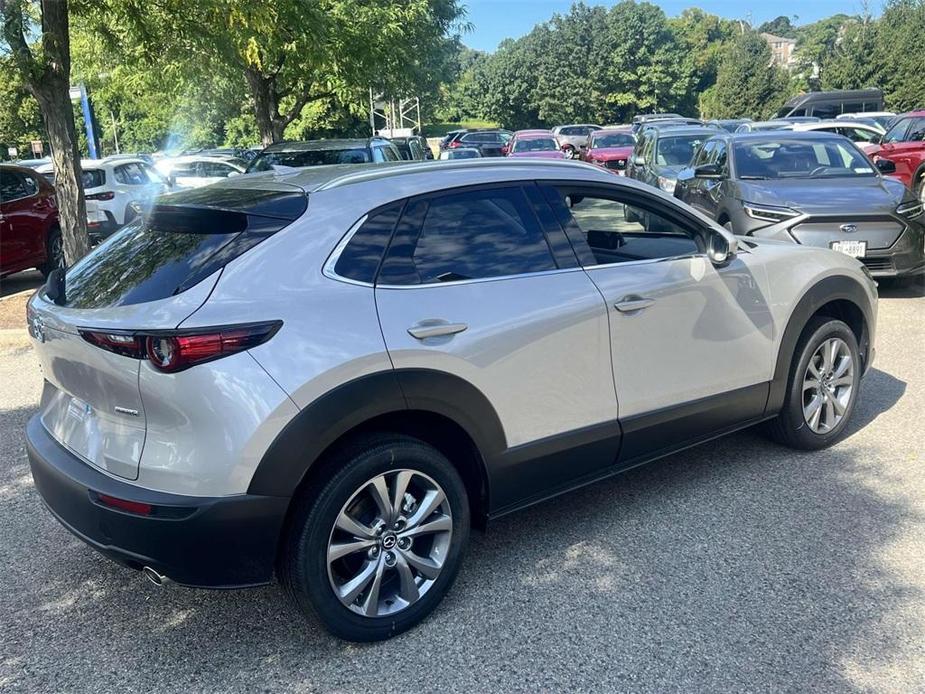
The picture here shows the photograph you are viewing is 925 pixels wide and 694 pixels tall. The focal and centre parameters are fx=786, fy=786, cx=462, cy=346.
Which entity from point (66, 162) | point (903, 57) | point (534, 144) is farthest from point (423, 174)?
point (903, 57)

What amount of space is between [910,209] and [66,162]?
28.7 feet

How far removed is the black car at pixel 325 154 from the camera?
10.4 m

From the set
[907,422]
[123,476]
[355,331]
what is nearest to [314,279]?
[355,331]

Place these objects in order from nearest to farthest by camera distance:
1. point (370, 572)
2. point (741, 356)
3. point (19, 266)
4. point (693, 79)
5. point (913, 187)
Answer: point (370, 572)
point (741, 356)
point (19, 266)
point (913, 187)
point (693, 79)

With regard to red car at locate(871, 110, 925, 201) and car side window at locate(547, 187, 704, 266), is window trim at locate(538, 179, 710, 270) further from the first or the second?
red car at locate(871, 110, 925, 201)

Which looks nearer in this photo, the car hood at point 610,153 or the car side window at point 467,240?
the car side window at point 467,240

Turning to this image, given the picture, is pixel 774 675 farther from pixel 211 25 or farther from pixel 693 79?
pixel 693 79

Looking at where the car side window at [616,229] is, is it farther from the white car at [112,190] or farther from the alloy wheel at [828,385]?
the white car at [112,190]

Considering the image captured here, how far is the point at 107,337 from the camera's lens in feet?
8.55

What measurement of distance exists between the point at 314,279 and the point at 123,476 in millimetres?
916

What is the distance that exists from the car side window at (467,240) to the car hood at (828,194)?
17.9 ft

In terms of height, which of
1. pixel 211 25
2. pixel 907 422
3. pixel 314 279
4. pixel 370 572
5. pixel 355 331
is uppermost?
pixel 211 25

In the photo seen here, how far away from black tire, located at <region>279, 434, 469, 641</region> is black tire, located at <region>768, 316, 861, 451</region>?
224 cm

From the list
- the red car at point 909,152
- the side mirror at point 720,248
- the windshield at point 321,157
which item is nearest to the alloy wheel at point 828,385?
the side mirror at point 720,248
